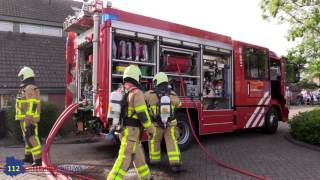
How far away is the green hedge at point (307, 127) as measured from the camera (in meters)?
9.26

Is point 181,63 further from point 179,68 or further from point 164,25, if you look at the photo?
point 164,25

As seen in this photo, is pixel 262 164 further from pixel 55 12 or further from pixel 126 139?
pixel 55 12

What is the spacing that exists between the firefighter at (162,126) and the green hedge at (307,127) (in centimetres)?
449

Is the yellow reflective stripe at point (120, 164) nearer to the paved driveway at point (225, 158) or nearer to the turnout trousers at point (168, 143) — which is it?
the paved driveway at point (225, 158)

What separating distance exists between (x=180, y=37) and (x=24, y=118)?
3740mm

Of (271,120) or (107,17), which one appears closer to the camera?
(107,17)

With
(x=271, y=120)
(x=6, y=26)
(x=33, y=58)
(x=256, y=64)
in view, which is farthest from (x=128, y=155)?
(x=6, y=26)

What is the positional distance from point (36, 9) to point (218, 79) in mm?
11797

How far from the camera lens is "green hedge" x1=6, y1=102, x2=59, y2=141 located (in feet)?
32.3

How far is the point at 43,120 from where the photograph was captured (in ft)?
33.1

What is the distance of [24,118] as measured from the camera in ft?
22.9

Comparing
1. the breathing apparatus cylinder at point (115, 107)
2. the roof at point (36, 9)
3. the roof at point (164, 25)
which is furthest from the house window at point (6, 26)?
the breathing apparatus cylinder at point (115, 107)

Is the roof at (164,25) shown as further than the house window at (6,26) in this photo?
No

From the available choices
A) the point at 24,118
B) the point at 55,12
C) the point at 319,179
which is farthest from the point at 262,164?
the point at 55,12
